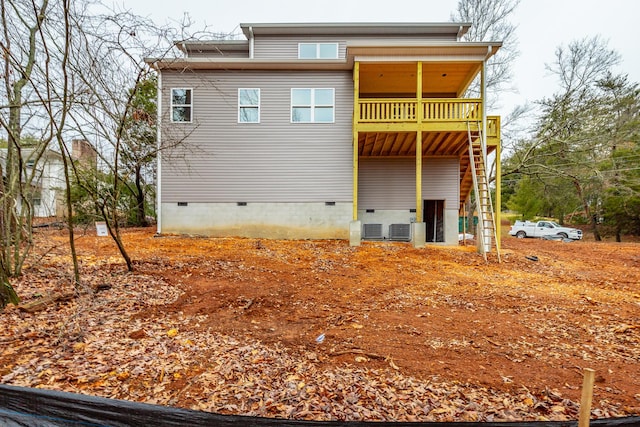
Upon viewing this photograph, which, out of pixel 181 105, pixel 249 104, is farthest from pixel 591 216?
pixel 181 105

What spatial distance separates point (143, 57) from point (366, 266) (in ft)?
18.6

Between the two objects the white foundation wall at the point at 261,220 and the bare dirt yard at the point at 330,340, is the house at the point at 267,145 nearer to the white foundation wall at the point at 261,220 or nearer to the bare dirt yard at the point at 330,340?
the white foundation wall at the point at 261,220

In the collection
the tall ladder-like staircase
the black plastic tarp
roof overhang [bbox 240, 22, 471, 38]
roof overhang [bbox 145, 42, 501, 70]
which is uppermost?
roof overhang [bbox 240, 22, 471, 38]

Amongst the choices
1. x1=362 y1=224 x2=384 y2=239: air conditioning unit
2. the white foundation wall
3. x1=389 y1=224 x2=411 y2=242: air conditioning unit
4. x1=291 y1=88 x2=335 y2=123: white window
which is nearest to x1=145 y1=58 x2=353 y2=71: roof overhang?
x1=291 y1=88 x2=335 y2=123: white window

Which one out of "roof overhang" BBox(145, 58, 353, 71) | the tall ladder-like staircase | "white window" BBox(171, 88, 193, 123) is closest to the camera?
the tall ladder-like staircase

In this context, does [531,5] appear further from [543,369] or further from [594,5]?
[543,369]

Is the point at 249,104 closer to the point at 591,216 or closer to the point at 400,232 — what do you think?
the point at 400,232

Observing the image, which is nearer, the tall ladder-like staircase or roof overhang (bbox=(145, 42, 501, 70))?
the tall ladder-like staircase

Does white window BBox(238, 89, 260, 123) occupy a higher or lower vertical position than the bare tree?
higher

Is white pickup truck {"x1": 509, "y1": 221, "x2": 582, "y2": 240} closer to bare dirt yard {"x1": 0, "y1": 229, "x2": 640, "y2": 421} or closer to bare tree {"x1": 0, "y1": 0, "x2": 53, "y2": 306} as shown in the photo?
bare dirt yard {"x1": 0, "y1": 229, "x2": 640, "y2": 421}

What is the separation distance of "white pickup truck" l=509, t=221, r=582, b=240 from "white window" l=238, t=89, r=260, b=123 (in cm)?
1847

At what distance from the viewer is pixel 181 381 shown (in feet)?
8.57

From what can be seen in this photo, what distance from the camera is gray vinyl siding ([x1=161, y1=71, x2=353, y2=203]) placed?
10828 mm

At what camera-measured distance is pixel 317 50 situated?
12.6m
